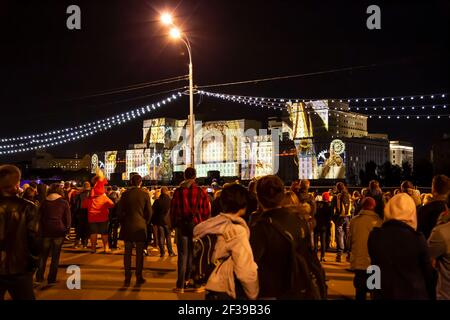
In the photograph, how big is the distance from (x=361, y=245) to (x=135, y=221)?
395 centimetres

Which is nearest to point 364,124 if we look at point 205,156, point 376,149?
point 376,149

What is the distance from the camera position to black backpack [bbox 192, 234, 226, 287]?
456 cm

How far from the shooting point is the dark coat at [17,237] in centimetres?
516

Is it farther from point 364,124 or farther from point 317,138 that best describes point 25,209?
point 364,124

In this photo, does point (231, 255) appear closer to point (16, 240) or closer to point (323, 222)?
point (16, 240)

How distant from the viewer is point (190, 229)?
8.62m

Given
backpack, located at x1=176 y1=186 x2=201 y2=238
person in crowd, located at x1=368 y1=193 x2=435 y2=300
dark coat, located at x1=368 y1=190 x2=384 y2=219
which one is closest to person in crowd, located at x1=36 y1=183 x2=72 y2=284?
backpack, located at x1=176 y1=186 x2=201 y2=238

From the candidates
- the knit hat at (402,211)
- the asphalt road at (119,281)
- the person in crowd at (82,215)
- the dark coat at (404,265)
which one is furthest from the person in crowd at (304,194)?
the person in crowd at (82,215)

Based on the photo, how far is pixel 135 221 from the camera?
30.7 feet

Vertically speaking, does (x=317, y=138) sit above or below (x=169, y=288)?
above

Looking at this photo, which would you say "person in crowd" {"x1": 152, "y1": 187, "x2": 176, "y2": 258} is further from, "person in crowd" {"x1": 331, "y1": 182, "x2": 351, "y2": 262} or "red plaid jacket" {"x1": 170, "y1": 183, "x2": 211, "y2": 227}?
"red plaid jacket" {"x1": 170, "y1": 183, "x2": 211, "y2": 227}

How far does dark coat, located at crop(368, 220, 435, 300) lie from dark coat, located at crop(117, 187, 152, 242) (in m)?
5.26

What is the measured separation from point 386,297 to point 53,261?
6.32 metres

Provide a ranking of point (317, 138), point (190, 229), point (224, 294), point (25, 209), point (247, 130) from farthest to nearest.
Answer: point (247, 130)
point (317, 138)
point (190, 229)
point (25, 209)
point (224, 294)
